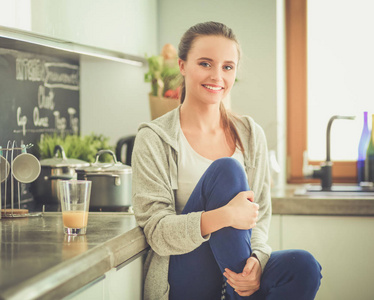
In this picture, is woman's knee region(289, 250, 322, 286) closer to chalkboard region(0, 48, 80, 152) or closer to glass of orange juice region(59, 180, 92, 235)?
glass of orange juice region(59, 180, 92, 235)

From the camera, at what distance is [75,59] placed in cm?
266

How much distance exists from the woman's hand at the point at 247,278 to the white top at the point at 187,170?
0.26 meters

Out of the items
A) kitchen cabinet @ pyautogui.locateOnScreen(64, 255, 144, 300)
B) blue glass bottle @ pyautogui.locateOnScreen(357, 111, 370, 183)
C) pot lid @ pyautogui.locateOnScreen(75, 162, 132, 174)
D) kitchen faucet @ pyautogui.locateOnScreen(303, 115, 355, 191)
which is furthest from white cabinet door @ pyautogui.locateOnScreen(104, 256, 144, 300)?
blue glass bottle @ pyautogui.locateOnScreen(357, 111, 370, 183)

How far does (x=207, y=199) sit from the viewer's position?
1.58m

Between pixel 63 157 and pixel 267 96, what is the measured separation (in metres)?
1.03

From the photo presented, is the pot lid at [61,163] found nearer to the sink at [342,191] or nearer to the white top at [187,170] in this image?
the white top at [187,170]

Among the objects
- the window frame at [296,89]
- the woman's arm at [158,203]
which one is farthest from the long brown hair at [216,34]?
the window frame at [296,89]

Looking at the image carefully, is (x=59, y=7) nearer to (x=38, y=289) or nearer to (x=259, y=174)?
(x=259, y=174)

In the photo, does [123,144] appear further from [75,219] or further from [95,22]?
[75,219]

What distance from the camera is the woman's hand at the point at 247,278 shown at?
61.2 inches

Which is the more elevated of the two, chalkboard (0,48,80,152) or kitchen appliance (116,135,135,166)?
chalkboard (0,48,80,152)

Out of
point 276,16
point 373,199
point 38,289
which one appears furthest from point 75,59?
point 38,289

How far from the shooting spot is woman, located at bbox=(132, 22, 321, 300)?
1.55 metres

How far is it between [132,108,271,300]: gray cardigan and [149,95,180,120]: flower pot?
2.02 feet
